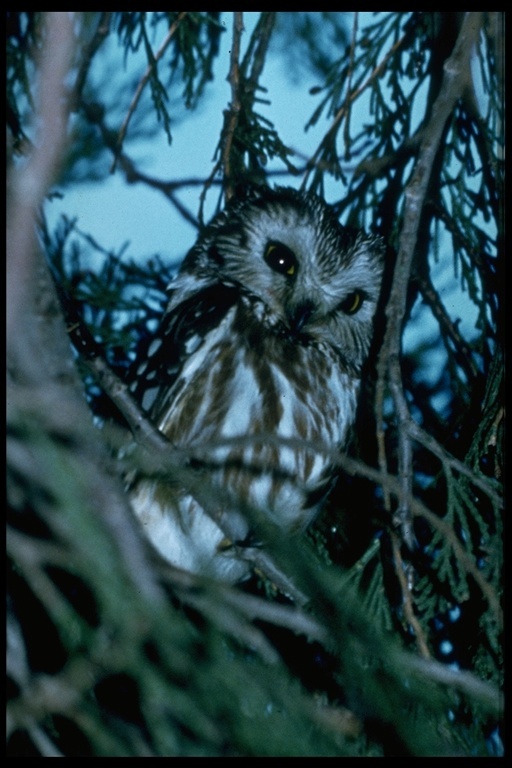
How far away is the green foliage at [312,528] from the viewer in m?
0.81

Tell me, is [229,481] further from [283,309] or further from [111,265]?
[111,265]

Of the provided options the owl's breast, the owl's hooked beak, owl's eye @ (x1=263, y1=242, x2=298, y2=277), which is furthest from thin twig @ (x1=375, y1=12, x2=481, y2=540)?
owl's eye @ (x1=263, y1=242, x2=298, y2=277)

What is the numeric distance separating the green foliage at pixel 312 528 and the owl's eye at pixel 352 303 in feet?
0.27

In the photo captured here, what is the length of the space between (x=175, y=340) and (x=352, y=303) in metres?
0.61

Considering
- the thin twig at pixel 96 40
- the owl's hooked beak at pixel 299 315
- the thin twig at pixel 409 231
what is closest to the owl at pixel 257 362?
the owl's hooked beak at pixel 299 315

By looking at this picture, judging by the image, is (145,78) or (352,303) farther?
(352,303)

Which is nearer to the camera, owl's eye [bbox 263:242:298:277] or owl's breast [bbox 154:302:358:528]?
owl's breast [bbox 154:302:358:528]

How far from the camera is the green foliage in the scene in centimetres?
81

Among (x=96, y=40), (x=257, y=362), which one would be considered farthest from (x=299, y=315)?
(x=96, y=40)

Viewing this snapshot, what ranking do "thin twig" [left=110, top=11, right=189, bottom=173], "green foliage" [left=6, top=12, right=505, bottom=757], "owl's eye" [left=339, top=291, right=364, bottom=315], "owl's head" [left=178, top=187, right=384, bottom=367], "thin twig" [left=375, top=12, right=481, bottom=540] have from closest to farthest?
"green foliage" [left=6, top=12, right=505, bottom=757] → "thin twig" [left=375, top=12, right=481, bottom=540] → "thin twig" [left=110, top=11, right=189, bottom=173] → "owl's head" [left=178, top=187, right=384, bottom=367] → "owl's eye" [left=339, top=291, right=364, bottom=315]

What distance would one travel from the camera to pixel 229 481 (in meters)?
1.89

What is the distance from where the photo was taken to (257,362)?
198cm

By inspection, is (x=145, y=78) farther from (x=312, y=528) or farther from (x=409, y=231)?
(x=312, y=528)

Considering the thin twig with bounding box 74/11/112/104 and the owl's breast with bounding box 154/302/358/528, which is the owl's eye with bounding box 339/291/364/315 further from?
the thin twig with bounding box 74/11/112/104
